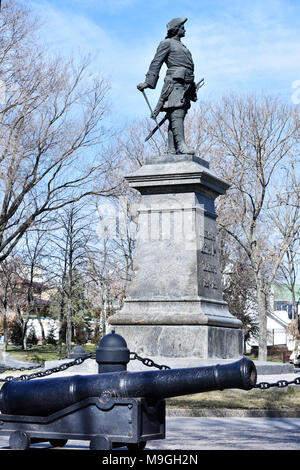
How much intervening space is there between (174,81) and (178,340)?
5.17 metres

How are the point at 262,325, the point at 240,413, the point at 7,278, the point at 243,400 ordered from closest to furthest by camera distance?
the point at 240,413 → the point at 243,400 → the point at 262,325 → the point at 7,278

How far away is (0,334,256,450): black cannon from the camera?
18.6ft

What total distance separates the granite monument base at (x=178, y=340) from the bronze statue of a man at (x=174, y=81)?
11.8 feet

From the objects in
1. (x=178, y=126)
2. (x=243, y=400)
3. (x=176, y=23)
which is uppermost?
(x=176, y=23)

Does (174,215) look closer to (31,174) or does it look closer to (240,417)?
(240,417)

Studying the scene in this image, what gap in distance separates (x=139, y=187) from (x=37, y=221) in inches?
563

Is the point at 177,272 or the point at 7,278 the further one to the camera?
the point at 7,278

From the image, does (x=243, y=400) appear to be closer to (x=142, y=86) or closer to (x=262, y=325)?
(x=142, y=86)

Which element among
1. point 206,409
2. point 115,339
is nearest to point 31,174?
point 206,409

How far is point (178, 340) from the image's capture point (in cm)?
1330

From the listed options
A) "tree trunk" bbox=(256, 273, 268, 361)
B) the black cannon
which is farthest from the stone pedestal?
"tree trunk" bbox=(256, 273, 268, 361)

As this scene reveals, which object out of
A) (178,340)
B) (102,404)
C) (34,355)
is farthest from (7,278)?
(102,404)

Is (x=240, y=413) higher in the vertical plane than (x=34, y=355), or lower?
lower

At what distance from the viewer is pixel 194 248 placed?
14.0 m
